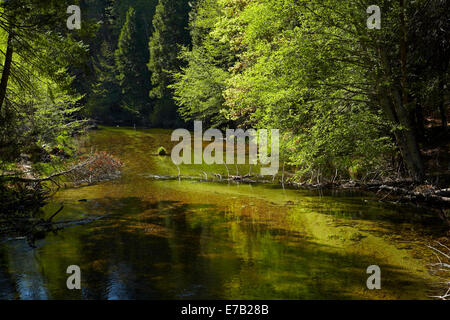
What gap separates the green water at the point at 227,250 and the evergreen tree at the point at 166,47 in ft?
110

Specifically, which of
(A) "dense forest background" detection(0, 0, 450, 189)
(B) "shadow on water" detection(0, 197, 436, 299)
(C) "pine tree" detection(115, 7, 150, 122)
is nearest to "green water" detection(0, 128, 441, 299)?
(B) "shadow on water" detection(0, 197, 436, 299)

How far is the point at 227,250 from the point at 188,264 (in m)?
1.09

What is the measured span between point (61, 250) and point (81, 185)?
8.60 m

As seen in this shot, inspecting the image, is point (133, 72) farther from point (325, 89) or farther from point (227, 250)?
point (227, 250)

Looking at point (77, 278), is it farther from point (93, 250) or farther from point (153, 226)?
point (153, 226)

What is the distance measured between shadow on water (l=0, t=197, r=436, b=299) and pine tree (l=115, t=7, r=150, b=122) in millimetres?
42600

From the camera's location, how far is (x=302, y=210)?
37.7 feet

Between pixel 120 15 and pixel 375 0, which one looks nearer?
pixel 375 0

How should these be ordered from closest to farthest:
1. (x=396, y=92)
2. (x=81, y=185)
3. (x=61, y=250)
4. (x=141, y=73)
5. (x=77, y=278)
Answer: (x=77, y=278)
(x=61, y=250)
(x=396, y=92)
(x=81, y=185)
(x=141, y=73)

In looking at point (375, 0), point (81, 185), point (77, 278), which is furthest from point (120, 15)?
point (77, 278)

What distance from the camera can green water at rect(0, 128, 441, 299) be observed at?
6211mm

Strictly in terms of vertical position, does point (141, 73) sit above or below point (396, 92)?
above

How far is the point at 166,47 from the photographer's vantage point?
146 ft

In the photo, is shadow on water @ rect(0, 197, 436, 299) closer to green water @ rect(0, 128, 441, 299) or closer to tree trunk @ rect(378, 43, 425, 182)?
green water @ rect(0, 128, 441, 299)
